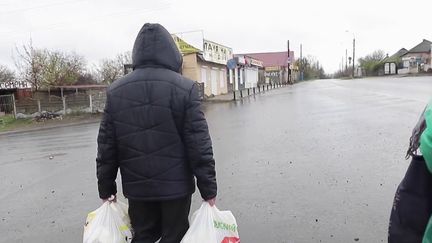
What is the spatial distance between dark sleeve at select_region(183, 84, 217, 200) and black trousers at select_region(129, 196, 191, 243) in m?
0.23

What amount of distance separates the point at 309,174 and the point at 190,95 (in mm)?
4277

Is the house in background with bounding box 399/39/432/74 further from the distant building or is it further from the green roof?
the distant building

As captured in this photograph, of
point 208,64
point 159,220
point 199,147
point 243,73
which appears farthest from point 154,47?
point 243,73

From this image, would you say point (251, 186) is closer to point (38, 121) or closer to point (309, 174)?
point (309, 174)

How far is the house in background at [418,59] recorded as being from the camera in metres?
74.4

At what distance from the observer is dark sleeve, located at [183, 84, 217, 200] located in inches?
111

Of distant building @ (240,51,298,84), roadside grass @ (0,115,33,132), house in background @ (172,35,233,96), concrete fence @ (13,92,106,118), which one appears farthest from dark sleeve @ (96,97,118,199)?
distant building @ (240,51,298,84)

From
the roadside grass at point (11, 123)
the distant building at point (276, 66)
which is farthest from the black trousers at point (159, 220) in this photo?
the distant building at point (276, 66)

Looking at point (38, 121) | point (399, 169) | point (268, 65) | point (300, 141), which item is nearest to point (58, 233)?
point (399, 169)

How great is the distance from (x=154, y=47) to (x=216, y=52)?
35041mm

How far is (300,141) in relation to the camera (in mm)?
9859

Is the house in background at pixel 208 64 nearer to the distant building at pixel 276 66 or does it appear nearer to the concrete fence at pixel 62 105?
the concrete fence at pixel 62 105

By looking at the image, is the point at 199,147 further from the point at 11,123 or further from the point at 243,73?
the point at 243,73

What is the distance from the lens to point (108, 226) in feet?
9.70
